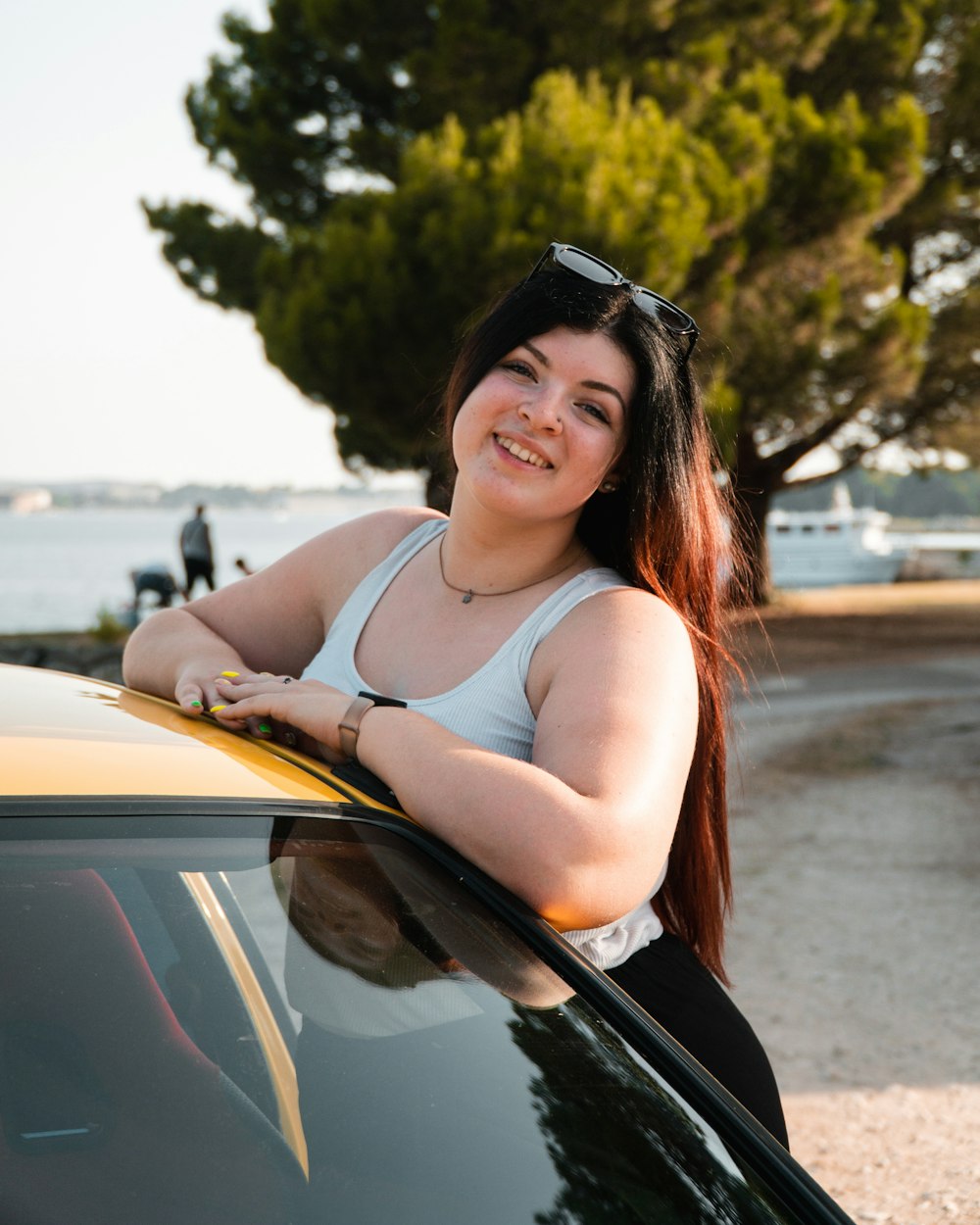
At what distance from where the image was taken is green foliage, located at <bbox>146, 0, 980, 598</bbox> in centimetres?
1338

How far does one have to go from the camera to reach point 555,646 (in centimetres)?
179

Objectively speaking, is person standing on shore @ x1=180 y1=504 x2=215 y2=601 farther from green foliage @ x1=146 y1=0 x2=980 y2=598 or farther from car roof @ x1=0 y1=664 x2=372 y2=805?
car roof @ x1=0 y1=664 x2=372 y2=805

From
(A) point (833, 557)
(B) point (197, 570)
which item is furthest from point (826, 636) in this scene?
(A) point (833, 557)

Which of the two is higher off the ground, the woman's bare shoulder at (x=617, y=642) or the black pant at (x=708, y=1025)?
the woman's bare shoulder at (x=617, y=642)

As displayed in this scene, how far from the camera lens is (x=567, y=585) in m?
1.90

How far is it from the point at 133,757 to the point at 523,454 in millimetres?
782

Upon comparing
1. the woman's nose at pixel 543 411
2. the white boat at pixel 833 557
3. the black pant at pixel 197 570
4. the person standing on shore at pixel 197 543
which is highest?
the woman's nose at pixel 543 411

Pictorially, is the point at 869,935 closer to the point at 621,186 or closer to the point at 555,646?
the point at 555,646

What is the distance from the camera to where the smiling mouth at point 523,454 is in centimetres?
198

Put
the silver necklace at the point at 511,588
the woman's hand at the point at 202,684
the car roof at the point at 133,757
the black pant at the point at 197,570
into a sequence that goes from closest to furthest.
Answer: the car roof at the point at 133,757
the woman's hand at the point at 202,684
the silver necklace at the point at 511,588
the black pant at the point at 197,570

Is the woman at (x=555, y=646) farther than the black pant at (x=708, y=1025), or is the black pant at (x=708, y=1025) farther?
the black pant at (x=708, y=1025)

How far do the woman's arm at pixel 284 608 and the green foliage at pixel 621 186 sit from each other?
355 inches

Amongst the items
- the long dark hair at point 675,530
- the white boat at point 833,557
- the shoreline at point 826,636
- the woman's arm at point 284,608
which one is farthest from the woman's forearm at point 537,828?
the white boat at point 833,557

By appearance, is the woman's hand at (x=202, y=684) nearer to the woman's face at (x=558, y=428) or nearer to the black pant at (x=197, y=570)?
the woman's face at (x=558, y=428)
